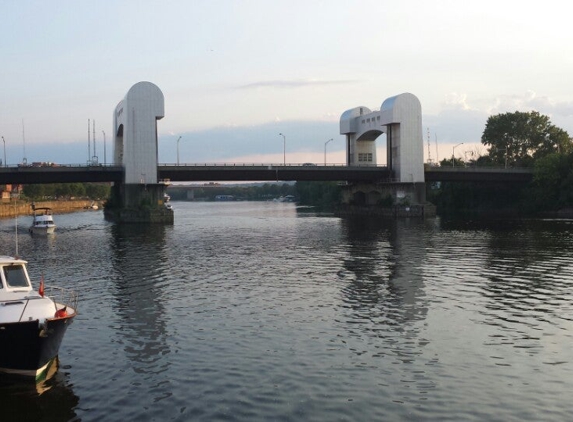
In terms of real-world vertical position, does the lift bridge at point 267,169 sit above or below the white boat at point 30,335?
above

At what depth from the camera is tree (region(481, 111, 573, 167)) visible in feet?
575

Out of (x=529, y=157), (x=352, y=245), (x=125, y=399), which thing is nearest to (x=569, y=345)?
(x=125, y=399)

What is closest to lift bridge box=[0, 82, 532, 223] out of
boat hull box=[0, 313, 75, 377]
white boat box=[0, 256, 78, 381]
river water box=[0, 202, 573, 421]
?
river water box=[0, 202, 573, 421]

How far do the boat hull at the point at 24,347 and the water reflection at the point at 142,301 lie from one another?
3.58 m

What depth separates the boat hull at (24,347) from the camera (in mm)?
21859

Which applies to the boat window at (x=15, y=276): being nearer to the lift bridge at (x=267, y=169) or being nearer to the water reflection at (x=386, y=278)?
the water reflection at (x=386, y=278)

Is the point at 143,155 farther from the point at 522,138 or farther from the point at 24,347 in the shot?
the point at 522,138

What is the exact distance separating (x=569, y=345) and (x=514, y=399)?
25.6 ft

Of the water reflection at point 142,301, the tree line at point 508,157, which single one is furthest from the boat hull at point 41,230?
the tree line at point 508,157

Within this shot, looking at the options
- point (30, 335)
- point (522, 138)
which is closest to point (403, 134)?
point (522, 138)

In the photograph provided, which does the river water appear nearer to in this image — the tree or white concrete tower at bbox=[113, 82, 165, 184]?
white concrete tower at bbox=[113, 82, 165, 184]

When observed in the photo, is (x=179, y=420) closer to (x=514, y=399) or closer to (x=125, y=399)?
(x=125, y=399)

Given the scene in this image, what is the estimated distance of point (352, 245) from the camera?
74.4 metres

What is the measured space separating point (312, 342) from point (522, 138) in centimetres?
16675
